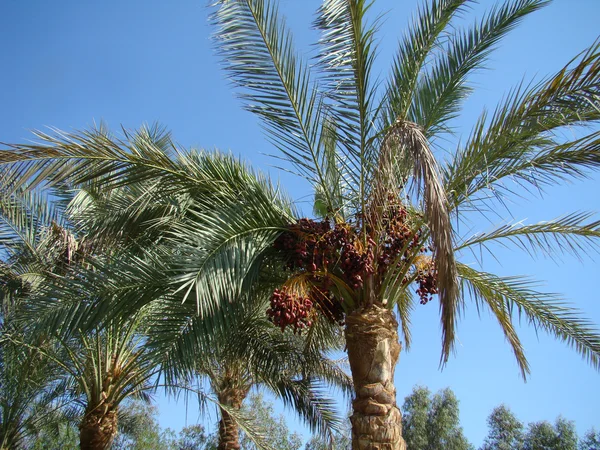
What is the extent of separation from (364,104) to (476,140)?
1087 mm

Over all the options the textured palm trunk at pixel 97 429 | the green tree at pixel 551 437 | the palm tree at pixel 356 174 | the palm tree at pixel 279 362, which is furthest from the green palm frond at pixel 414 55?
the green tree at pixel 551 437

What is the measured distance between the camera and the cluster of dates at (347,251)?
482 centimetres

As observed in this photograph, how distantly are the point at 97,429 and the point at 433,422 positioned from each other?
14605 mm

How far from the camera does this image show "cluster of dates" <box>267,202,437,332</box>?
482 centimetres

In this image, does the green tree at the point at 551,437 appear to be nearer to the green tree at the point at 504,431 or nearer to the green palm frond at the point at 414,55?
the green tree at the point at 504,431

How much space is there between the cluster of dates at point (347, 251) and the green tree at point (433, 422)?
49.7ft

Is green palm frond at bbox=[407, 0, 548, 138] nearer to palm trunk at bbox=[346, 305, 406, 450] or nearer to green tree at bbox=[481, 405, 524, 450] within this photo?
palm trunk at bbox=[346, 305, 406, 450]

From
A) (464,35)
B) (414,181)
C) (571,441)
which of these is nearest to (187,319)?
(414,181)

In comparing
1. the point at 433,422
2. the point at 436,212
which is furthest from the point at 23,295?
the point at 433,422

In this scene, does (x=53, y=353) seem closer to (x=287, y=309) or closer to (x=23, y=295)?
(x=23, y=295)

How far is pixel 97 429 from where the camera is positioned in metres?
7.09

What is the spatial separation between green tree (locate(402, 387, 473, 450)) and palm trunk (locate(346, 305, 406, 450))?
1510 centimetres

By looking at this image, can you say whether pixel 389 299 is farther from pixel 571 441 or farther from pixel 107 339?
pixel 571 441

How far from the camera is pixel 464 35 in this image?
5.49 meters
